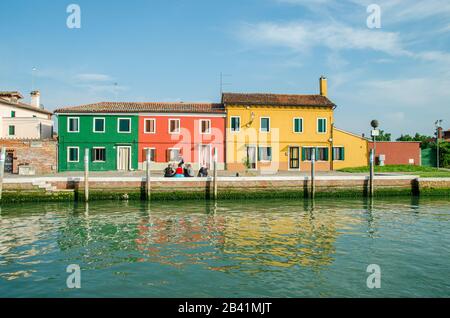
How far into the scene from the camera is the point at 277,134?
31406 mm

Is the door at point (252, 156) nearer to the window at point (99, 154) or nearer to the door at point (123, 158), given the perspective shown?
the door at point (123, 158)

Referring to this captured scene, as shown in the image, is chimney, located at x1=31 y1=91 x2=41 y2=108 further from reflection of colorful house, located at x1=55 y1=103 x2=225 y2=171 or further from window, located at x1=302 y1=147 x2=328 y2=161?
window, located at x1=302 y1=147 x2=328 y2=161

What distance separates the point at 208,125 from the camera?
3097cm

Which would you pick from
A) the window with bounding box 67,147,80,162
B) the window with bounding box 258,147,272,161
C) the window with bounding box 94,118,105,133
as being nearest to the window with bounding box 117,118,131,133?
the window with bounding box 94,118,105,133

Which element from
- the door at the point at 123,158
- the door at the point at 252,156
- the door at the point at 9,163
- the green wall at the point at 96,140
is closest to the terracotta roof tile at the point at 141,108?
the green wall at the point at 96,140

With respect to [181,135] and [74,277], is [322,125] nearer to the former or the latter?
[181,135]

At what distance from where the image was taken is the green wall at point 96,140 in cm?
2950

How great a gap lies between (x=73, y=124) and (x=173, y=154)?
8370 millimetres

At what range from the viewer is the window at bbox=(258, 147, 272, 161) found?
103 feet

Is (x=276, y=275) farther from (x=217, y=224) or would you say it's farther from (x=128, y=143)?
(x=128, y=143)

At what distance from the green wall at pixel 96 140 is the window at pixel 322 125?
15289 mm

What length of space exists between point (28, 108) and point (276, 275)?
117 ft

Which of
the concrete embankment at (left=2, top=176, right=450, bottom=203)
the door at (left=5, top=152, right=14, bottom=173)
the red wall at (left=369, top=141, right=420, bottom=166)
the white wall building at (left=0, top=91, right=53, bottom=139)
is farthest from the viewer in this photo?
the red wall at (left=369, top=141, right=420, bottom=166)
